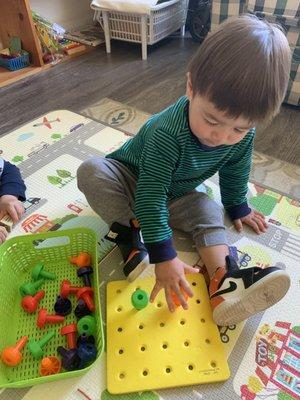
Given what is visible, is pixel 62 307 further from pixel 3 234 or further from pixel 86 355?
pixel 3 234

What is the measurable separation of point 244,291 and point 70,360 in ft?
1.07

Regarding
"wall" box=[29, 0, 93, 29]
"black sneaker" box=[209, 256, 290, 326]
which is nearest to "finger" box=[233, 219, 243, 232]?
"black sneaker" box=[209, 256, 290, 326]

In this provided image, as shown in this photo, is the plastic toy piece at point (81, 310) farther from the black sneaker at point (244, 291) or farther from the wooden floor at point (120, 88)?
the wooden floor at point (120, 88)

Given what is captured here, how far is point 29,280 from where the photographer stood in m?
0.74

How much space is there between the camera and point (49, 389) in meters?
0.59

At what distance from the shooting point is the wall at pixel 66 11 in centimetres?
177

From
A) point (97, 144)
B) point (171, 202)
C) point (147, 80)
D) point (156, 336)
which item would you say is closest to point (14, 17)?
point (147, 80)

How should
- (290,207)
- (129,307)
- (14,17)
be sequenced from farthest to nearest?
1. (14,17)
2. (290,207)
3. (129,307)

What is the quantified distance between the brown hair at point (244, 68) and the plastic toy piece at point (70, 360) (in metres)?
0.47

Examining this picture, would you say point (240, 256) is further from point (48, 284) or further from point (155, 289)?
point (48, 284)

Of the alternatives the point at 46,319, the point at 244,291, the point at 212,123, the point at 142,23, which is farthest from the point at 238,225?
the point at 142,23

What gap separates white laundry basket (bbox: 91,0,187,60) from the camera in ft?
5.33

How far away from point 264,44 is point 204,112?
12cm

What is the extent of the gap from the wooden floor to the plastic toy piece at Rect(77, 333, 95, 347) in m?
0.84
